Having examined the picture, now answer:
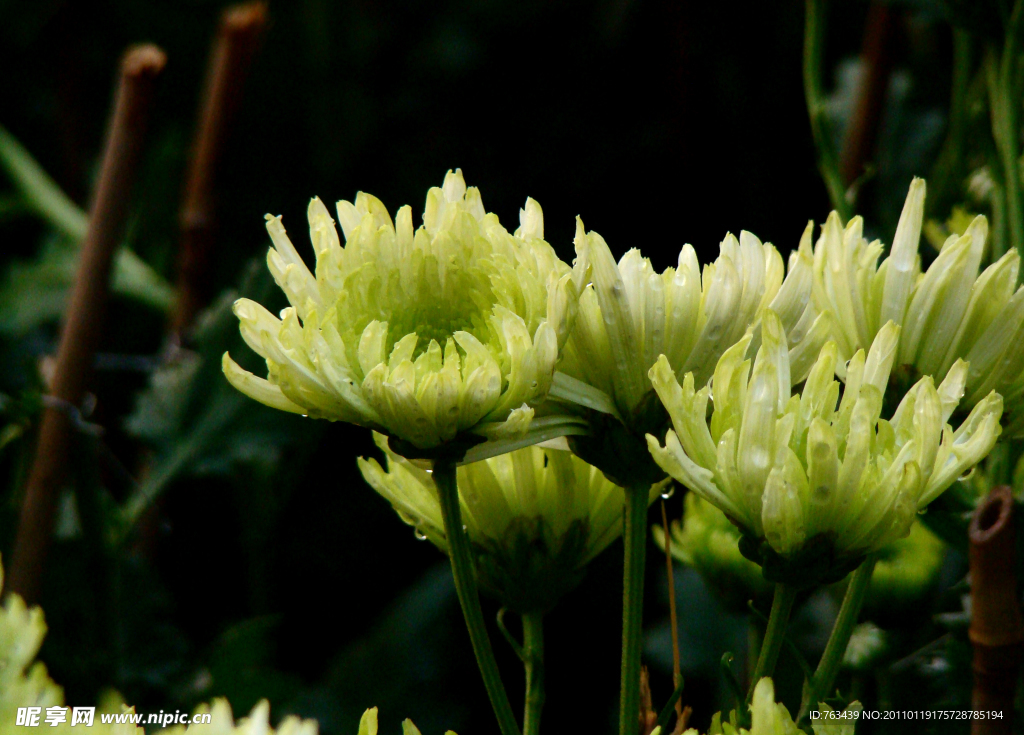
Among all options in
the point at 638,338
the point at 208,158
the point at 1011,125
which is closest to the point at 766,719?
the point at 638,338

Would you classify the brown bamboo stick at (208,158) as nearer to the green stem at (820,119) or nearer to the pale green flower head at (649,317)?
the green stem at (820,119)

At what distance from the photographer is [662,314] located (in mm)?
285

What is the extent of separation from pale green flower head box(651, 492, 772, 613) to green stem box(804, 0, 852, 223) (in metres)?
0.16

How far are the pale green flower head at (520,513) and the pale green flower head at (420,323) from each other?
0.17ft

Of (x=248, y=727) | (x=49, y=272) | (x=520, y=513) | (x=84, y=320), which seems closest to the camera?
(x=248, y=727)

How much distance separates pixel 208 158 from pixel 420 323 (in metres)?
0.51

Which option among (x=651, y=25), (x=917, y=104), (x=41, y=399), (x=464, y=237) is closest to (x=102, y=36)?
(x=651, y=25)

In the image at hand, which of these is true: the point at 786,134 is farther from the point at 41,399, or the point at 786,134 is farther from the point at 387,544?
the point at 41,399

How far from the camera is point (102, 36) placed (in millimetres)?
1105

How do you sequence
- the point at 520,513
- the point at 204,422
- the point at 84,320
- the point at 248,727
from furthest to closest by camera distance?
the point at 204,422 → the point at 84,320 → the point at 520,513 → the point at 248,727

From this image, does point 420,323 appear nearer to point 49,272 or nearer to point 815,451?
point 815,451

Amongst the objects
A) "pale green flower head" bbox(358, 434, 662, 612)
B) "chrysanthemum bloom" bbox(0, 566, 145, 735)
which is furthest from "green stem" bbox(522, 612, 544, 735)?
"chrysanthemum bloom" bbox(0, 566, 145, 735)

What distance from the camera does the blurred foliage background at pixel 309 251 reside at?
58 centimetres

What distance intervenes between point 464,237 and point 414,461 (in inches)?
2.6
